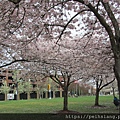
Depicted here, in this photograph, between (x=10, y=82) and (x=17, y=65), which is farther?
(x=10, y=82)

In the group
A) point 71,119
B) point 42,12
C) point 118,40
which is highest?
point 42,12

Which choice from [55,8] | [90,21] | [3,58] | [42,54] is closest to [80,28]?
[90,21]

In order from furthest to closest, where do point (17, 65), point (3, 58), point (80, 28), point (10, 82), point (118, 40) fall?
point (10, 82) → point (17, 65) → point (3, 58) → point (80, 28) → point (118, 40)

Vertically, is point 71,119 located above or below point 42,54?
below

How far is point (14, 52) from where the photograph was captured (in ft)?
39.8

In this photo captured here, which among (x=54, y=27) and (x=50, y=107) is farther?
(x=50, y=107)

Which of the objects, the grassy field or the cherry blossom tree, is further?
the grassy field

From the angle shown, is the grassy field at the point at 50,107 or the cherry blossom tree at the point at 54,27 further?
the grassy field at the point at 50,107

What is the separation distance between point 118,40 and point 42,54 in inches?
317

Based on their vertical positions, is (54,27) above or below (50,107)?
above

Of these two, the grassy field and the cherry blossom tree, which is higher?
the cherry blossom tree

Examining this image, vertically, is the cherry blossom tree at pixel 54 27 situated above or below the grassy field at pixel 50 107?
above

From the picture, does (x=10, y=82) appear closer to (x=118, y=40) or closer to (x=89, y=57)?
(x=89, y=57)

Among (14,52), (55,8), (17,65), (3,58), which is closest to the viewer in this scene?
(55,8)
